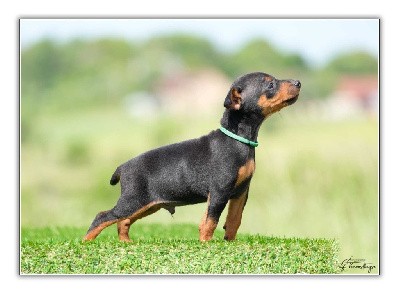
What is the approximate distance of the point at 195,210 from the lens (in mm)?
8406

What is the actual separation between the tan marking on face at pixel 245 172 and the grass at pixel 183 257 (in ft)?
1.59

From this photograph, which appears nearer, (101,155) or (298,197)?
(298,197)

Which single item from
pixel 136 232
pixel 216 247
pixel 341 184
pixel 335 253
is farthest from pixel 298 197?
pixel 216 247

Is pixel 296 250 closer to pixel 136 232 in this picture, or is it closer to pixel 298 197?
pixel 136 232

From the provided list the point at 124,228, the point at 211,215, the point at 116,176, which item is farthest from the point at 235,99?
the point at 124,228

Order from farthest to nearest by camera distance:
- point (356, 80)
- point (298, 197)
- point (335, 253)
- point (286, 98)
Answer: point (356, 80) → point (298, 197) → point (335, 253) → point (286, 98)

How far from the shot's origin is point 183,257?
5.49m

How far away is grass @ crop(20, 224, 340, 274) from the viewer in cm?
547

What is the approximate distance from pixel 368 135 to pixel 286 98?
369 cm

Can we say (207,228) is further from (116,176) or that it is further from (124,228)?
(116,176)

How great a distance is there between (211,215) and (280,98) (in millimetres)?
944

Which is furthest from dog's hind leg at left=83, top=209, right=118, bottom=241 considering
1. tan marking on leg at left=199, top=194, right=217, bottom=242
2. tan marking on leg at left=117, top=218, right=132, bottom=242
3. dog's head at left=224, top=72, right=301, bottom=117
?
dog's head at left=224, top=72, right=301, bottom=117

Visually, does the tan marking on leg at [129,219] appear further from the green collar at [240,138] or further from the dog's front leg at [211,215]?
the green collar at [240,138]

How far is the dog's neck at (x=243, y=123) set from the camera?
5426mm
